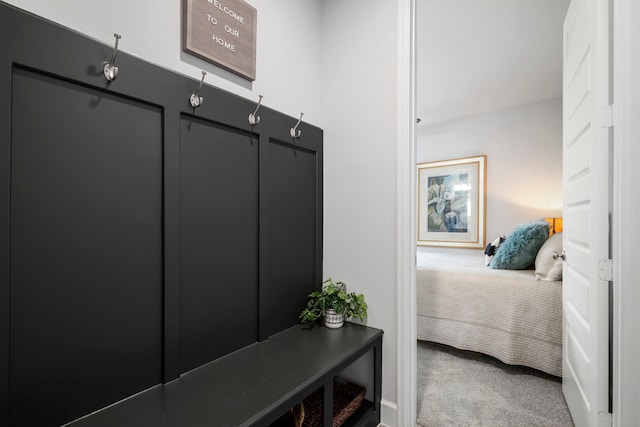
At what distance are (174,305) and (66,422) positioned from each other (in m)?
0.43

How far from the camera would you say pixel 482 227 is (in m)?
4.27

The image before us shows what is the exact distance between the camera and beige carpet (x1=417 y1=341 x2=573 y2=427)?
1.72 m

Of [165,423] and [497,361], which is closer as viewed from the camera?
[165,423]

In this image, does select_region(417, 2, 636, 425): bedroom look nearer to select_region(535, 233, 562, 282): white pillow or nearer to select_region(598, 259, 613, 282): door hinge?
select_region(535, 233, 562, 282): white pillow

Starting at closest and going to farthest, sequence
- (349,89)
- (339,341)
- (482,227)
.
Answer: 1. (339,341)
2. (349,89)
3. (482,227)

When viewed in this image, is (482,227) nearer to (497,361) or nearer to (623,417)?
(497,361)

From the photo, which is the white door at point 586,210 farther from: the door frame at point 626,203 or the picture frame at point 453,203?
the picture frame at point 453,203

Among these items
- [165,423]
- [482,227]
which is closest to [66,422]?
[165,423]

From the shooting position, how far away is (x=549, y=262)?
2.28 m

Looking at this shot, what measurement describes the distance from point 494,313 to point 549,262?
1.73ft

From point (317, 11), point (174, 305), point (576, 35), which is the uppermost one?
point (317, 11)

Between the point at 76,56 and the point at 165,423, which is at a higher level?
the point at 76,56

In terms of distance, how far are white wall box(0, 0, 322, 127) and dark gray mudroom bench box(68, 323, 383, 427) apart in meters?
1.17

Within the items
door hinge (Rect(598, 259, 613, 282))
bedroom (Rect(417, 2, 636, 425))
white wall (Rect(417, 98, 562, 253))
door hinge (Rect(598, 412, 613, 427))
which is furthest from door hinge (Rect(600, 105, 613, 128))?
white wall (Rect(417, 98, 562, 253))
